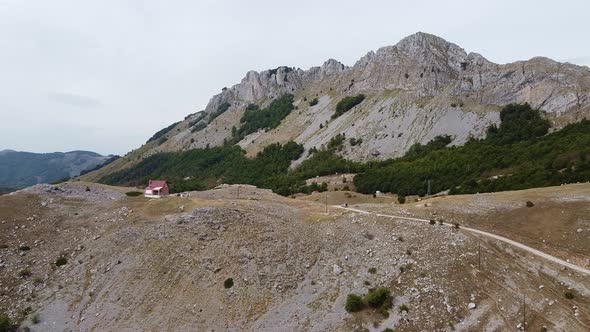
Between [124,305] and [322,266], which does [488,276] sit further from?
[124,305]

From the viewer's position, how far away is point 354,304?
45.7m

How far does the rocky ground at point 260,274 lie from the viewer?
145 ft

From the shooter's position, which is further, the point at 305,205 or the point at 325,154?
the point at 325,154

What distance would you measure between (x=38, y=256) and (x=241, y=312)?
31.2 m

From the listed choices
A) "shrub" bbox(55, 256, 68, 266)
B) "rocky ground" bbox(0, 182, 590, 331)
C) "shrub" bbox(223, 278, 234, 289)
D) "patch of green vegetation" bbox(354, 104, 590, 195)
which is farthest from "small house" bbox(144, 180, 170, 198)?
"patch of green vegetation" bbox(354, 104, 590, 195)

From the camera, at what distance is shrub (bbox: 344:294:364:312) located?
4562cm

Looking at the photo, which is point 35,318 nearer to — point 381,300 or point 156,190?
point 156,190

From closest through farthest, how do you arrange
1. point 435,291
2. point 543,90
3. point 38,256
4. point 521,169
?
point 435,291 → point 38,256 → point 521,169 → point 543,90

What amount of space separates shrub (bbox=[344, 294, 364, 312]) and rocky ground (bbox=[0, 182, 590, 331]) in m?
0.69

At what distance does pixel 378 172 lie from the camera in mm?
145125

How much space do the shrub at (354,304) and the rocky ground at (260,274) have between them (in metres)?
0.69

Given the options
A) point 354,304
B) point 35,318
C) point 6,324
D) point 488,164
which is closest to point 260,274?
point 354,304

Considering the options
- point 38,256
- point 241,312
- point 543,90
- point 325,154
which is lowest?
point 241,312

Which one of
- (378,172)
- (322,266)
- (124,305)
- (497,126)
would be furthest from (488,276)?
(497,126)
